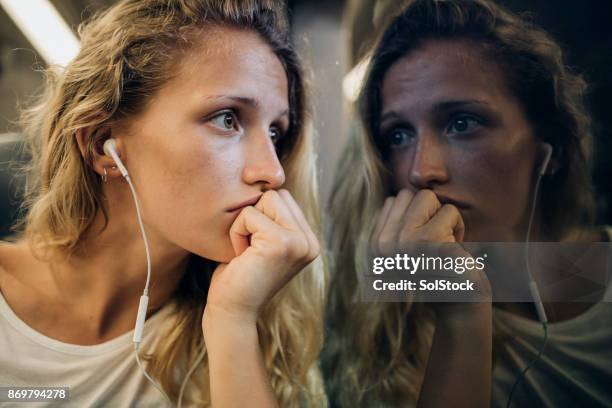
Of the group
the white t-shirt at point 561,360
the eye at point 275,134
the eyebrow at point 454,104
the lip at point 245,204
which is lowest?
the white t-shirt at point 561,360

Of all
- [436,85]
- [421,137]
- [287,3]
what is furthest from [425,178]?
[287,3]

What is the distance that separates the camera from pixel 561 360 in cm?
105

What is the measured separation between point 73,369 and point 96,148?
0.47 m

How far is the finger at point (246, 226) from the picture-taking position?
37.3 inches

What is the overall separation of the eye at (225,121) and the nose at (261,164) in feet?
0.13

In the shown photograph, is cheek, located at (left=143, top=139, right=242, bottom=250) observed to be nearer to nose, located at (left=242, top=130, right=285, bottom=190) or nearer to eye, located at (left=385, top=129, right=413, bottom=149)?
nose, located at (left=242, top=130, right=285, bottom=190)

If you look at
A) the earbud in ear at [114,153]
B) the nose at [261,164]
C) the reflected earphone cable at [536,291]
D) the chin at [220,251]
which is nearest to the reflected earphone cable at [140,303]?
the earbud in ear at [114,153]

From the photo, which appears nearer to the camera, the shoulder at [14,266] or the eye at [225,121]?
the eye at [225,121]

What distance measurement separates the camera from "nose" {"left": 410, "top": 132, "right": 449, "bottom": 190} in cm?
102

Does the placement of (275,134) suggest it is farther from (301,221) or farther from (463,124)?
(463,124)

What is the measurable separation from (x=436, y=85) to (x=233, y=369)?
68 cm

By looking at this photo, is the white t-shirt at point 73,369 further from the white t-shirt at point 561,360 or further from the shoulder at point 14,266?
the white t-shirt at point 561,360

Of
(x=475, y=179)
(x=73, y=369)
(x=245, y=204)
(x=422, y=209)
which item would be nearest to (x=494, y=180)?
(x=475, y=179)

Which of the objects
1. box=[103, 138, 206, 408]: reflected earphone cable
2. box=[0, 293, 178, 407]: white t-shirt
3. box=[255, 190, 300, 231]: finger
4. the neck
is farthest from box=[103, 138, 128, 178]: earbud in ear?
box=[0, 293, 178, 407]: white t-shirt
